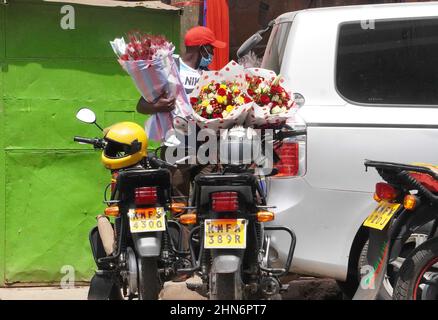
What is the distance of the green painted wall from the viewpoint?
23.1 ft

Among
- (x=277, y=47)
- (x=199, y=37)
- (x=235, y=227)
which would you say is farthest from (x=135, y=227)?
(x=199, y=37)

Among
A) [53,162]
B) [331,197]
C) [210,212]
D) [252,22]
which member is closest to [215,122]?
[210,212]

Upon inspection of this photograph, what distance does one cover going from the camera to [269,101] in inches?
215

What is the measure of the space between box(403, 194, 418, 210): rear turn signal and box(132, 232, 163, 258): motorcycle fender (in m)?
1.57

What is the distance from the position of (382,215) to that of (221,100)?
1.20 meters

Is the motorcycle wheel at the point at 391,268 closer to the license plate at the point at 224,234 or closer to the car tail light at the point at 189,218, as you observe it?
the license plate at the point at 224,234

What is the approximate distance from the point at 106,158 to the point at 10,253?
1.90m

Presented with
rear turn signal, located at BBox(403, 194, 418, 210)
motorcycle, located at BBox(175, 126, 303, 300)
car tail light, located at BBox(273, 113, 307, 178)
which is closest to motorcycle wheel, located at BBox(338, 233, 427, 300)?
rear turn signal, located at BBox(403, 194, 418, 210)

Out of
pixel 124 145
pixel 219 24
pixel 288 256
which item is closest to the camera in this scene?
pixel 288 256

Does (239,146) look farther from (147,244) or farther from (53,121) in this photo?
(53,121)

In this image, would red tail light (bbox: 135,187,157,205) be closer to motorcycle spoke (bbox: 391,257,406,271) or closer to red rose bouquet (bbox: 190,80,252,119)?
red rose bouquet (bbox: 190,80,252,119)

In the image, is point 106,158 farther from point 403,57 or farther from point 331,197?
point 403,57

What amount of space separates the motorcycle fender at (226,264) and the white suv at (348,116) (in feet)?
2.25

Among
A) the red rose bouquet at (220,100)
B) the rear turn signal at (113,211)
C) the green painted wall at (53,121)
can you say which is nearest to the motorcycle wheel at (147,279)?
the rear turn signal at (113,211)
